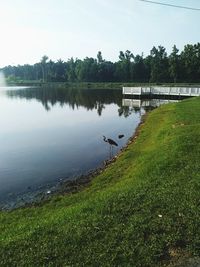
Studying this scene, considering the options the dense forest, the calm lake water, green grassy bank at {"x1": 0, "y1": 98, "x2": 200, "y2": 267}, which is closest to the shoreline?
the calm lake water

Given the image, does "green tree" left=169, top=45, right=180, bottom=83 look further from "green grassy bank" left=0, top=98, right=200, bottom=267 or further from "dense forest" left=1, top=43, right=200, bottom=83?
"green grassy bank" left=0, top=98, right=200, bottom=267

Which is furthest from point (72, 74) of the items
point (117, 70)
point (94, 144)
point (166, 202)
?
point (166, 202)

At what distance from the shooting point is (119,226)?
30.8 ft

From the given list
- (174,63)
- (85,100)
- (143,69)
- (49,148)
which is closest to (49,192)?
(49,148)

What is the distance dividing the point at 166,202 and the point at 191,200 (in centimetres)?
78

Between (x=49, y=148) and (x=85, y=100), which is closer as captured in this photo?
(x=49, y=148)

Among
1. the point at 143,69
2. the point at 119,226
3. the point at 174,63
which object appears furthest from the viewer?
the point at 143,69

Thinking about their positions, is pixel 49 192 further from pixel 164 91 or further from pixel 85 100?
pixel 85 100

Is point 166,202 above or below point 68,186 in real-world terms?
above

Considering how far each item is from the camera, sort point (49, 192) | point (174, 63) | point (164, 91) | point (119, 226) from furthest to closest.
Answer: point (174, 63) < point (164, 91) < point (49, 192) < point (119, 226)

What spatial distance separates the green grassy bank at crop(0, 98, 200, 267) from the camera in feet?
26.5

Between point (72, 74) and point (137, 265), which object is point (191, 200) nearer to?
point (137, 265)

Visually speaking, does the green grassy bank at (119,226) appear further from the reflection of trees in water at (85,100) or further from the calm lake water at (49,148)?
the reflection of trees in water at (85,100)

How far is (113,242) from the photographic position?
8562 millimetres
